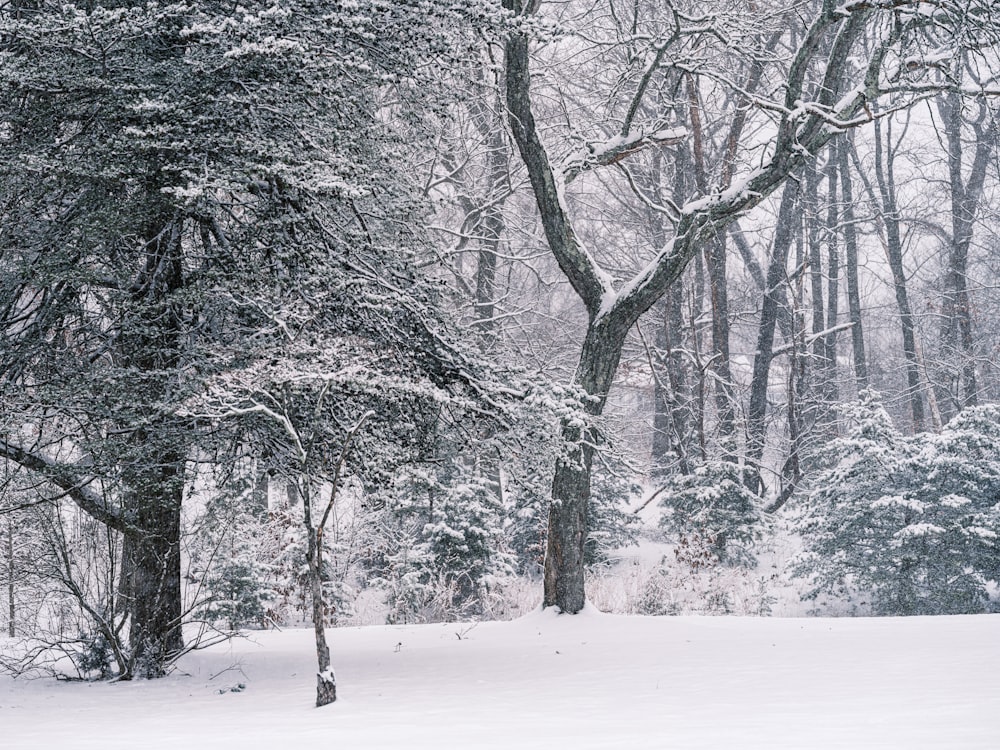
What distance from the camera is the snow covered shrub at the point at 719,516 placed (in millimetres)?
14750

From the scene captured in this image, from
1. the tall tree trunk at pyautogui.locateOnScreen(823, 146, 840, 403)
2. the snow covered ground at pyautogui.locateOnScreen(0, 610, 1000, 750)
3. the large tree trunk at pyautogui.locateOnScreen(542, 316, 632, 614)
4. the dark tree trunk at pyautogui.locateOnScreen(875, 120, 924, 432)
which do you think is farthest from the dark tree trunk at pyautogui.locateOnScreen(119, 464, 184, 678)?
the dark tree trunk at pyautogui.locateOnScreen(875, 120, 924, 432)

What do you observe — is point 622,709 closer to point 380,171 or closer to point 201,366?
point 201,366

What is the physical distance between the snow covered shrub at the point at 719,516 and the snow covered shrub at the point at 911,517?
2.19 metres

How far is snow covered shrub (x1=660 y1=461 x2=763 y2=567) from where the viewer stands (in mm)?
14750

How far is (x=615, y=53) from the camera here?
46.3 ft

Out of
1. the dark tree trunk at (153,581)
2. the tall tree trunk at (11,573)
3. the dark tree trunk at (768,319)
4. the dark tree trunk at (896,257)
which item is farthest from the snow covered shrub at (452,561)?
the dark tree trunk at (896,257)

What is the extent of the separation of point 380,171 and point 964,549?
29.4 feet

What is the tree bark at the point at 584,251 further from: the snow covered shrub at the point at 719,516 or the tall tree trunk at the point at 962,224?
the tall tree trunk at the point at 962,224

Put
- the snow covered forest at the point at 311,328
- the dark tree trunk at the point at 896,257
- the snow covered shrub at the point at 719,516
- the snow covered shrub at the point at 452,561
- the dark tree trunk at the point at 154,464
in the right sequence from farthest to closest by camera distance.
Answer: the dark tree trunk at the point at 896,257
the snow covered shrub at the point at 719,516
the snow covered shrub at the point at 452,561
the dark tree trunk at the point at 154,464
the snow covered forest at the point at 311,328

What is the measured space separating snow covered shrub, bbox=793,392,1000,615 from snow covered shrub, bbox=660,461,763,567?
7.19ft

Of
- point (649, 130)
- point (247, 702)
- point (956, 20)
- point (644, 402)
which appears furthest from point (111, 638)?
point (644, 402)

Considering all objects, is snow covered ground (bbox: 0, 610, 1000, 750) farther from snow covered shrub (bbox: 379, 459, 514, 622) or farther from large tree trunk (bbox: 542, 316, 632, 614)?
snow covered shrub (bbox: 379, 459, 514, 622)

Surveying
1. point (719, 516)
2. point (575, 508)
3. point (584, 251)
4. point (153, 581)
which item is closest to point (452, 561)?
point (575, 508)

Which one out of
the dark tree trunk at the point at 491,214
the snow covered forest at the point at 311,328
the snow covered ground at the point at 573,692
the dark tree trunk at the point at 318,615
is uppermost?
the dark tree trunk at the point at 491,214
